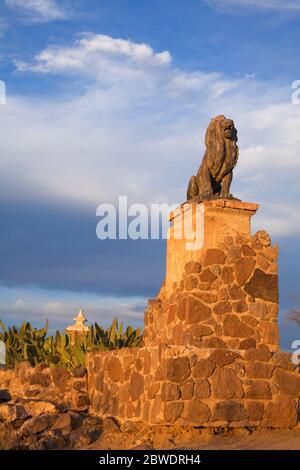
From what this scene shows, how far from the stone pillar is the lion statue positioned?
0.60 meters

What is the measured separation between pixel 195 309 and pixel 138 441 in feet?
6.54

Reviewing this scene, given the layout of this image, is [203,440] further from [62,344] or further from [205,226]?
[62,344]

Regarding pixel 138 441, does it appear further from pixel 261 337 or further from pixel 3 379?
pixel 3 379

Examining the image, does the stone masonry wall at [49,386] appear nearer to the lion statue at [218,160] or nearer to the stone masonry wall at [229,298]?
the stone masonry wall at [229,298]

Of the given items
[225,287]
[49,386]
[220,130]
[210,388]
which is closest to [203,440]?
[210,388]

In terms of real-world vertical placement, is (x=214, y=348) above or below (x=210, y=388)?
above

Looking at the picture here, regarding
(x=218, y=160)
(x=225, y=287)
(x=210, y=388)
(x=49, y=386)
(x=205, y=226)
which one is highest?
(x=218, y=160)

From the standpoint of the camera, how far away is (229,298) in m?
9.84

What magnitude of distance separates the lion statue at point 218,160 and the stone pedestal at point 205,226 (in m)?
0.49

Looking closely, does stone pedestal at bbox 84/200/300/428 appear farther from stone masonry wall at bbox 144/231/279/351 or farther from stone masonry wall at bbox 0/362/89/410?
stone masonry wall at bbox 0/362/89/410

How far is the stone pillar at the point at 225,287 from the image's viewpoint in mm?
9688

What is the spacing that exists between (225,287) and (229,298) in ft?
0.55

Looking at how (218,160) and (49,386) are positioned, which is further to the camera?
(49,386)
